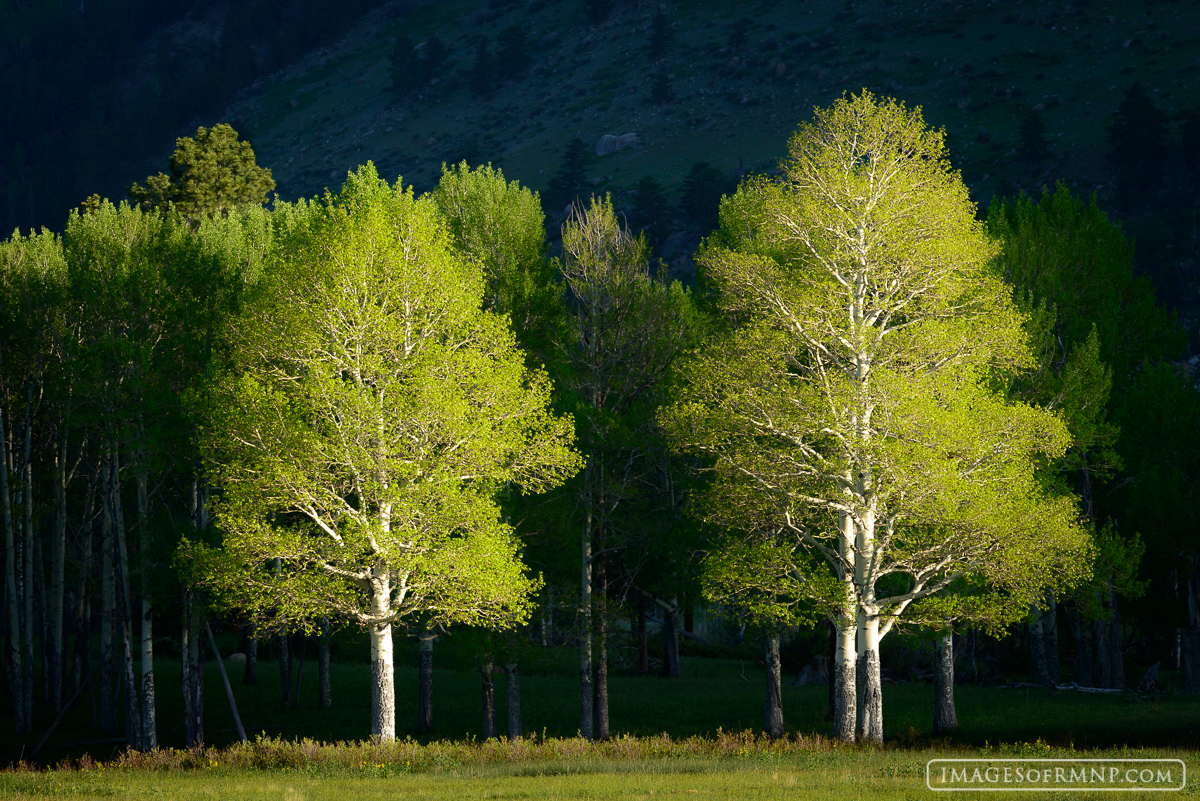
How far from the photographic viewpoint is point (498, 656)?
23.5 meters

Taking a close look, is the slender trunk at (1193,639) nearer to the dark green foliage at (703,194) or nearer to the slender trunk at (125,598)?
the slender trunk at (125,598)

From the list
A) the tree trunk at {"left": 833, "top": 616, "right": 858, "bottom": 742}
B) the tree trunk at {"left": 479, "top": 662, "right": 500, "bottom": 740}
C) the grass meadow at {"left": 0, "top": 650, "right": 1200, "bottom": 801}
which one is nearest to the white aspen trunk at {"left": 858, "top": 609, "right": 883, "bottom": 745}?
the tree trunk at {"left": 833, "top": 616, "right": 858, "bottom": 742}

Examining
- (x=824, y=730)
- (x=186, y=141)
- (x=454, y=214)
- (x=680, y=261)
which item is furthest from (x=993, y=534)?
(x=680, y=261)

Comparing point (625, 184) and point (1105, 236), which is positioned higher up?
point (625, 184)

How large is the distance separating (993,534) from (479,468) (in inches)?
377

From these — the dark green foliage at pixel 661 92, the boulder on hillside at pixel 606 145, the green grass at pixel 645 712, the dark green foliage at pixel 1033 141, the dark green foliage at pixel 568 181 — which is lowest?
the green grass at pixel 645 712

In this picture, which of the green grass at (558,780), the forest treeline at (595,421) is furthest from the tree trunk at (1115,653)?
the green grass at (558,780)

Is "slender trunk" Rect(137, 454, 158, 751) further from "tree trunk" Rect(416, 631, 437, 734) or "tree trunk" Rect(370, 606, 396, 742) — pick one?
"tree trunk" Rect(370, 606, 396, 742)

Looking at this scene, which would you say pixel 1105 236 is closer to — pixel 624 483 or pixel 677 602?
pixel 677 602

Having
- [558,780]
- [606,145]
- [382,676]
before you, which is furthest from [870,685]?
[606,145]

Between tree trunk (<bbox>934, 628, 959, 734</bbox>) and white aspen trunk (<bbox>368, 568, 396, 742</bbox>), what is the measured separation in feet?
43.5

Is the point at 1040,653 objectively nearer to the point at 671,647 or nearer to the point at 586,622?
the point at 671,647

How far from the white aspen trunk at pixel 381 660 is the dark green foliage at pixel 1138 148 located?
10616cm

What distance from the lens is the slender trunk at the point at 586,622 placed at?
24094 millimetres
